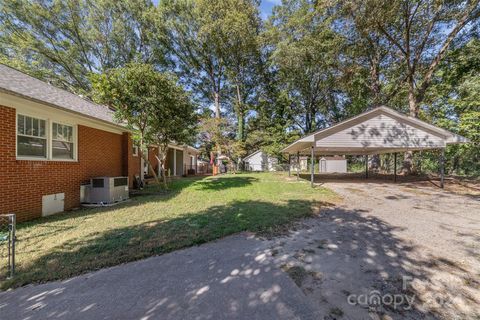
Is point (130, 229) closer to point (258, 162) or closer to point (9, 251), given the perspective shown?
point (9, 251)

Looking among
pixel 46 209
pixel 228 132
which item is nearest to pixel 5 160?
pixel 46 209

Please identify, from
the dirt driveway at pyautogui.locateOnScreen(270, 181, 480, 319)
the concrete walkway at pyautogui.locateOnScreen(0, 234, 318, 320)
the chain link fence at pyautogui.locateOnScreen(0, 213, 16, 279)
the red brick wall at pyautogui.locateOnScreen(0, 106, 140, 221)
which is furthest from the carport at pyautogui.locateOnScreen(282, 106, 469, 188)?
the chain link fence at pyautogui.locateOnScreen(0, 213, 16, 279)

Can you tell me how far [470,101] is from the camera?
13.6 m

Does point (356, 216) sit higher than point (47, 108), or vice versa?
point (47, 108)

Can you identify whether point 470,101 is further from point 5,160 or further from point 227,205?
point 5,160

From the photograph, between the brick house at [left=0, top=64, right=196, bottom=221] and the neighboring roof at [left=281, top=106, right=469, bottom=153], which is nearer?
the brick house at [left=0, top=64, right=196, bottom=221]

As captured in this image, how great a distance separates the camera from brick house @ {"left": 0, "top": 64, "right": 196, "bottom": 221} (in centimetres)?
495

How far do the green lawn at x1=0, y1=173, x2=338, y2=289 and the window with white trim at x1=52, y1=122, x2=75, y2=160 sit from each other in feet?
6.42

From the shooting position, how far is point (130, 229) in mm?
4508

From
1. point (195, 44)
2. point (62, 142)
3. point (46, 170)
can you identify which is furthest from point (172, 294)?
point (195, 44)

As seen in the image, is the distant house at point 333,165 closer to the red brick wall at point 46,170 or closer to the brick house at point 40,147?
the red brick wall at point 46,170

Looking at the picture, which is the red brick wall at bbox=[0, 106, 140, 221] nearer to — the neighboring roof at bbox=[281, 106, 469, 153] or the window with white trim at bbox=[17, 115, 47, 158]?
the window with white trim at bbox=[17, 115, 47, 158]

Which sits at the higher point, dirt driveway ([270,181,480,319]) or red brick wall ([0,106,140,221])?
red brick wall ([0,106,140,221])

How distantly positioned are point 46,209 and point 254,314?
6.95 metres
